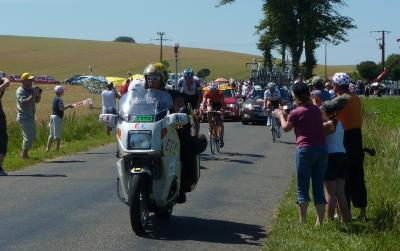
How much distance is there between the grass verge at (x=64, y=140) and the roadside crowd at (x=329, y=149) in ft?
24.8

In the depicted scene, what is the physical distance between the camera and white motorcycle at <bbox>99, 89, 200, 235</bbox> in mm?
8914

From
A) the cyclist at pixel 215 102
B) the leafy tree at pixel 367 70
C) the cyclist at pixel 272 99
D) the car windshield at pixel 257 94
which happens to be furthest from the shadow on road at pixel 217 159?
the leafy tree at pixel 367 70

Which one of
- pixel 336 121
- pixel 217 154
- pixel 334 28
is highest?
pixel 334 28

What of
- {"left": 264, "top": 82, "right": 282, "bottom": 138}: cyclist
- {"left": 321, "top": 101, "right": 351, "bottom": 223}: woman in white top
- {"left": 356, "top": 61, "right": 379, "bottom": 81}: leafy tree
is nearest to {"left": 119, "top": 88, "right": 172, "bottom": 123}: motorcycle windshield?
{"left": 321, "top": 101, "right": 351, "bottom": 223}: woman in white top

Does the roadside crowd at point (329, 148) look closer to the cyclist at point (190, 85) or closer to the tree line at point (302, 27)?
the cyclist at point (190, 85)

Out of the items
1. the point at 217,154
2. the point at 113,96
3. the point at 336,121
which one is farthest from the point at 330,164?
the point at 113,96

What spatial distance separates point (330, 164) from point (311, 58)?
5754 centimetres

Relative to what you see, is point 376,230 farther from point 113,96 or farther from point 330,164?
point 113,96

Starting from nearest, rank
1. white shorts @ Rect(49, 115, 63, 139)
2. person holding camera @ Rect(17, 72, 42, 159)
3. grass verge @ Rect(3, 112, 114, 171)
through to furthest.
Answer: person holding camera @ Rect(17, 72, 42, 159), grass verge @ Rect(3, 112, 114, 171), white shorts @ Rect(49, 115, 63, 139)

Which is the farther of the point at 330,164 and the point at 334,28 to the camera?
the point at 334,28

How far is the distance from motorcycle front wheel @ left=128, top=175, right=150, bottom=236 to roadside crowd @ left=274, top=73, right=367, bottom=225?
1626mm

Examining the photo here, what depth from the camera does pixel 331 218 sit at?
9633mm

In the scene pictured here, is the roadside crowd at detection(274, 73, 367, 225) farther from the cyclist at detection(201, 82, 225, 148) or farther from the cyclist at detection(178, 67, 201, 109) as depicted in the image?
the cyclist at detection(201, 82, 225, 148)

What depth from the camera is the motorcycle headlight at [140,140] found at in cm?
894
